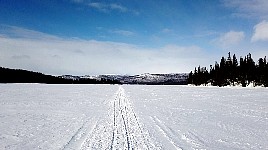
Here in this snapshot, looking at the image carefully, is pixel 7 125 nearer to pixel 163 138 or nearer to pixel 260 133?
pixel 163 138

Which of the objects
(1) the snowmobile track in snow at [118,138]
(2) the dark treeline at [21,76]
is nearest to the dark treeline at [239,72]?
(1) the snowmobile track in snow at [118,138]

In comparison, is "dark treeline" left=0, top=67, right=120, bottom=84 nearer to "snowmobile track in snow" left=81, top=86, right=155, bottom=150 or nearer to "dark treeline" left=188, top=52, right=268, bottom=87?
"dark treeline" left=188, top=52, right=268, bottom=87

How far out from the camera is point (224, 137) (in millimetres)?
9070

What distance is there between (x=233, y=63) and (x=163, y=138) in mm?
85576

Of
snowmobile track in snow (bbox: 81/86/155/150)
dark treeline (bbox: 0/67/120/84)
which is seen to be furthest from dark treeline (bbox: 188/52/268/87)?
dark treeline (bbox: 0/67/120/84)

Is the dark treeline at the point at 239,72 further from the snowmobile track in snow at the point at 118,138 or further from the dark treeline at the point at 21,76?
the dark treeline at the point at 21,76

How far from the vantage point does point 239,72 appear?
272 feet

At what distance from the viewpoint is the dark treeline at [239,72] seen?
7650 centimetres

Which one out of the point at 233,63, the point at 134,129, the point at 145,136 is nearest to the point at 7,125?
the point at 134,129

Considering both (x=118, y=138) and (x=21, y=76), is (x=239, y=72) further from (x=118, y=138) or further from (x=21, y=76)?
(x=21, y=76)

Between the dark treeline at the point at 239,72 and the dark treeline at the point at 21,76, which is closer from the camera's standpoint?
the dark treeline at the point at 239,72

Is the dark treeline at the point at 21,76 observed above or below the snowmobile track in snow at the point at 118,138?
above

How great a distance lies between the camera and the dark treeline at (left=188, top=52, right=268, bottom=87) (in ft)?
251

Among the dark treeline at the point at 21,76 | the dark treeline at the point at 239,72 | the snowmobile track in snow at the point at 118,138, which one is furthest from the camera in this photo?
the dark treeline at the point at 21,76
